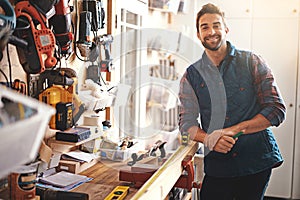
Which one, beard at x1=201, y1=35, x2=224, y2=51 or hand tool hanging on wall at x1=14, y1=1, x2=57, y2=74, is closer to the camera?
hand tool hanging on wall at x1=14, y1=1, x2=57, y2=74

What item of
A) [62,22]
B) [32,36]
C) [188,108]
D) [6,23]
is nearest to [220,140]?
[188,108]

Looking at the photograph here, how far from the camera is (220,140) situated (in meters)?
1.87

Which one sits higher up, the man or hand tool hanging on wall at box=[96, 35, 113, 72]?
hand tool hanging on wall at box=[96, 35, 113, 72]

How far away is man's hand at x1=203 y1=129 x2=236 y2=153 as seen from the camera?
73.4 inches

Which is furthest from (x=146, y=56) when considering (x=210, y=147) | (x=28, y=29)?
(x=28, y=29)

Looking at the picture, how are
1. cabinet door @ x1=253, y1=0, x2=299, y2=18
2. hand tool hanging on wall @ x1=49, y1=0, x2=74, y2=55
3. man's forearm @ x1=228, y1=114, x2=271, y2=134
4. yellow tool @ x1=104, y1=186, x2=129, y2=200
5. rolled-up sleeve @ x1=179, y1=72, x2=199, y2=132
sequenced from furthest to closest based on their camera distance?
cabinet door @ x1=253, y1=0, x2=299, y2=18, rolled-up sleeve @ x1=179, y1=72, x2=199, y2=132, man's forearm @ x1=228, y1=114, x2=271, y2=134, hand tool hanging on wall @ x1=49, y1=0, x2=74, y2=55, yellow tool @ x1=104, y1=186, x2=129, y2=200

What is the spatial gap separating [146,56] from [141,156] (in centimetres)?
129

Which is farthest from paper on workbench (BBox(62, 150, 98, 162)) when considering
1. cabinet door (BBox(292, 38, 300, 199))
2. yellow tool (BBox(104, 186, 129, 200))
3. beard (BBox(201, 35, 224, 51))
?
cabinet door (BBox(292, 38, 300, 199))

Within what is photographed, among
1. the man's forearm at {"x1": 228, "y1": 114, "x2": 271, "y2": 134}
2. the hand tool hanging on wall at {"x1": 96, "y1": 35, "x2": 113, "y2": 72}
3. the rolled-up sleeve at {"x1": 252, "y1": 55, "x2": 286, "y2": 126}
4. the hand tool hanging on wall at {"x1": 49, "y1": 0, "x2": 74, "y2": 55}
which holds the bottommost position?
the man's forearm at {"x1": 228, "y1": 114, "x2": 271, "y2": 134}

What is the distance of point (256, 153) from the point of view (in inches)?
77.0

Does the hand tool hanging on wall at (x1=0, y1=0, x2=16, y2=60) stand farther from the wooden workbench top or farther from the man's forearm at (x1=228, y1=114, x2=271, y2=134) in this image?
the man's forearm at (x1=228, y1=114, x2=271, y2=134)

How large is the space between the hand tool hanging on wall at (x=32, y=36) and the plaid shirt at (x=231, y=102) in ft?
2.82

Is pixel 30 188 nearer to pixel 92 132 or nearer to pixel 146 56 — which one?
pixel 92 132

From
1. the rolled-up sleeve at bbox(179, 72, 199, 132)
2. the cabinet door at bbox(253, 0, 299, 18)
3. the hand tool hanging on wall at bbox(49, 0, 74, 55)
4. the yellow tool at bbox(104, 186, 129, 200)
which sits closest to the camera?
the yellow tool at bbox(104, 186, 129, 200)
